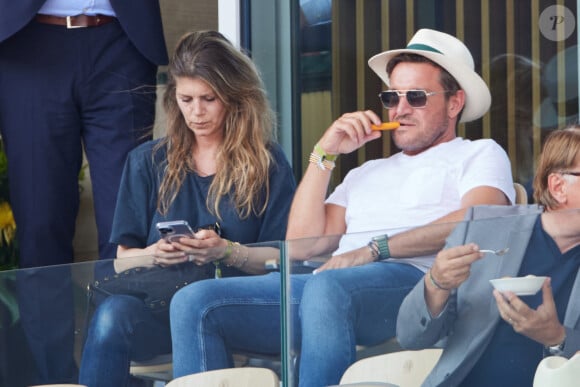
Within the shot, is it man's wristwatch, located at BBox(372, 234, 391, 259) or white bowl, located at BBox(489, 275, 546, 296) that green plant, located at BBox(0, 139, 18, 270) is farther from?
white bowl, located at BBox(489, 275, 546, 296)

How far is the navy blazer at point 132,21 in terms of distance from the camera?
3490 millimetres

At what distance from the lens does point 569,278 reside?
226cm

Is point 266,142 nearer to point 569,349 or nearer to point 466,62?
point 466,62

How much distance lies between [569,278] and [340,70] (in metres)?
2.36

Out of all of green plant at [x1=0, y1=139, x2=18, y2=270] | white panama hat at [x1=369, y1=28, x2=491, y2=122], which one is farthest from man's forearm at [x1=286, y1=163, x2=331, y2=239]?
green plant at [x1=0, y1=139, x2=18, y2=270]

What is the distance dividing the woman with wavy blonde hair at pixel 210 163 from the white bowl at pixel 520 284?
1.04 m

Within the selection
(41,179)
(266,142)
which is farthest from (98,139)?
Answer: (266,142)

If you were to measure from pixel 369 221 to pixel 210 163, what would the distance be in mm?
549

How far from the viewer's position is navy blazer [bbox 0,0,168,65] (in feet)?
11.5

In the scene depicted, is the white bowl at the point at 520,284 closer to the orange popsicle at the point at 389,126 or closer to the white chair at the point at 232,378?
the white chair at the point at 232,378

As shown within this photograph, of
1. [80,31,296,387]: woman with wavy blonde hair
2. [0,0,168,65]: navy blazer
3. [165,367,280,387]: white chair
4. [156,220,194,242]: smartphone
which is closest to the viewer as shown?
[165,367,280,387]: white chair

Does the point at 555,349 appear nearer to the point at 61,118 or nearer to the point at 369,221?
the point at 369,221

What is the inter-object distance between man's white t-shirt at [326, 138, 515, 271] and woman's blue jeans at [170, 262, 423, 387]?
0.60 m

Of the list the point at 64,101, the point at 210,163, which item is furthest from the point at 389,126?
the point at 64,101
